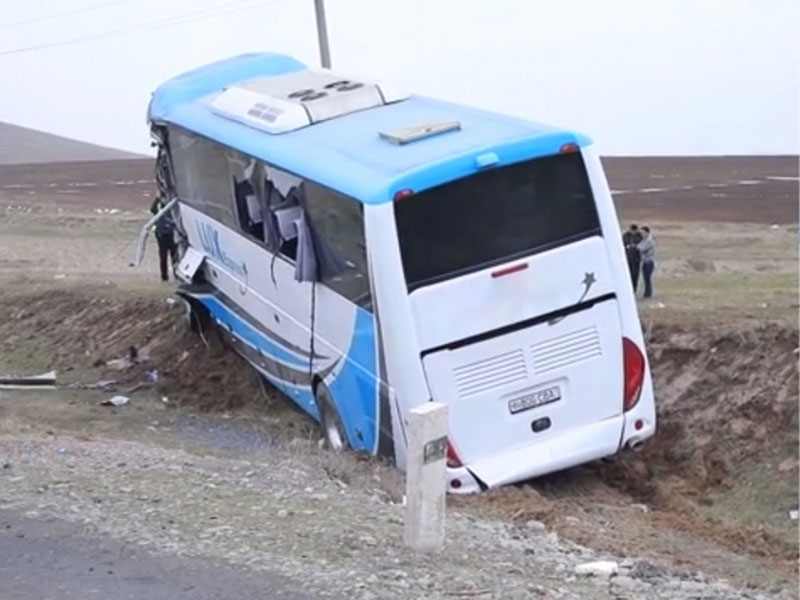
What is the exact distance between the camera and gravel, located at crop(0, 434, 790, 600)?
8.22 m

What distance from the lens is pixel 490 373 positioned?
40.6 ft

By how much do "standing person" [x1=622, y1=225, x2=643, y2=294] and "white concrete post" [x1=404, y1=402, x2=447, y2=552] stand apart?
410 inches

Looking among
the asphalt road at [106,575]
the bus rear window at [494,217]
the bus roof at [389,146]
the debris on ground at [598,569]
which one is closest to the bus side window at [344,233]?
the bus roof at [389,146]

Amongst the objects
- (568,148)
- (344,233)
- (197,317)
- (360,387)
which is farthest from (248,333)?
(568,148)

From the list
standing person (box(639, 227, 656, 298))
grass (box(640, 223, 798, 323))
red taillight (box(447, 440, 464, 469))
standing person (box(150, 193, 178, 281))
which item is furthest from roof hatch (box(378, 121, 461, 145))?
standing person (box(150, 193, 178, 281))

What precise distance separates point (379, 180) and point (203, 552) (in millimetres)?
4389

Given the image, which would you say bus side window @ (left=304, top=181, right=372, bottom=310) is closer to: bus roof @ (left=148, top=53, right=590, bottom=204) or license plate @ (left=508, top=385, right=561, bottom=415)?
bus roof @ (left=148, top=53, right=590, bottom=204)

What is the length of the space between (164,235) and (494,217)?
964cm

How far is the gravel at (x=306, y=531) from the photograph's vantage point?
8.22 m

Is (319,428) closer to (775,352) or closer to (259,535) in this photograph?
(775,352)

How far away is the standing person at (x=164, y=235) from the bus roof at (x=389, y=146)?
3105 mm

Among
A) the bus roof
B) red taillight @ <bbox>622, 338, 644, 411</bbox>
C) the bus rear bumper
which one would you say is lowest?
the bus rear bumper

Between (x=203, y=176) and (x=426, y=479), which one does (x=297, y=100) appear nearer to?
(x=203, y=176)

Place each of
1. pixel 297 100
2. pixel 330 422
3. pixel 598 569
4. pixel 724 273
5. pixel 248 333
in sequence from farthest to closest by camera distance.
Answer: pixel 724 273 → pixel 248 333 → pixel 297 100 → pixel 330 422 → pixel 598 569
